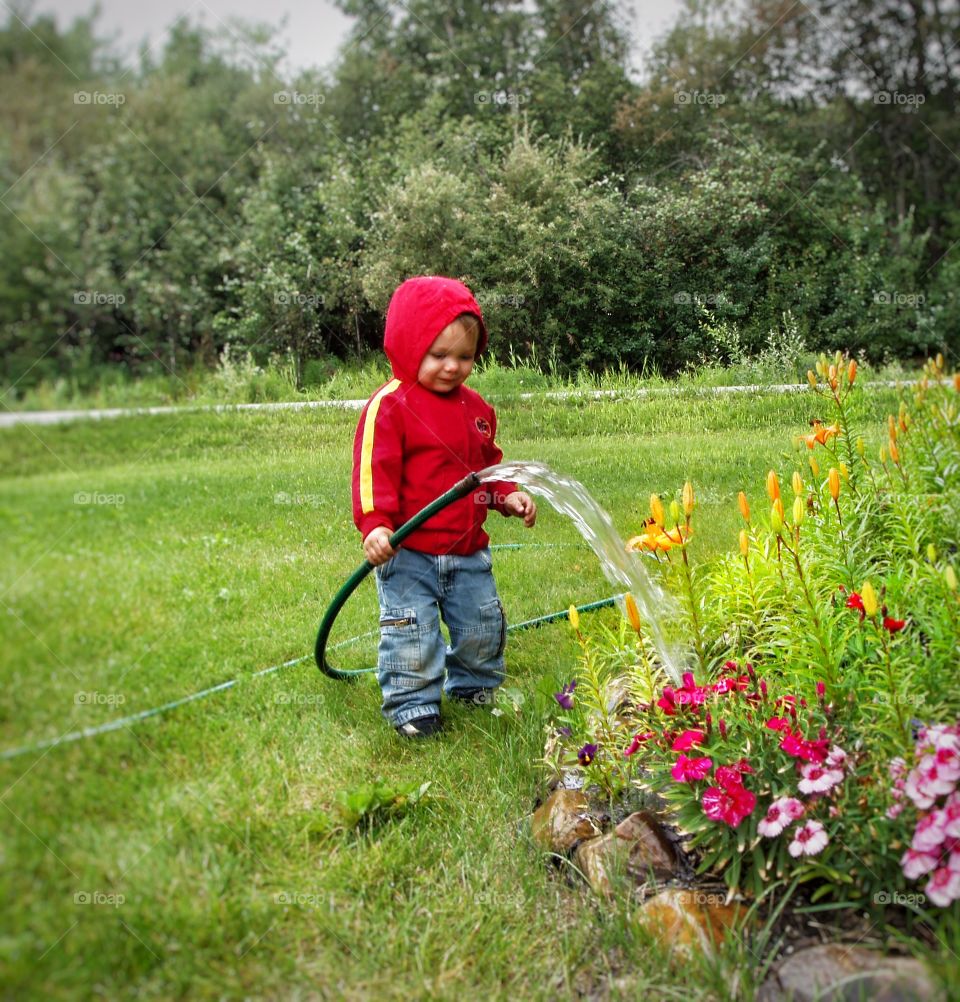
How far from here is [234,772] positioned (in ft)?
8.07

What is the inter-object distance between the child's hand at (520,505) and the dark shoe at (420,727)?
741 mm

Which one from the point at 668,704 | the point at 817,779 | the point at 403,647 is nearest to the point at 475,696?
the point at 403,647

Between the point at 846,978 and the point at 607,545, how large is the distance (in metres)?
2.04

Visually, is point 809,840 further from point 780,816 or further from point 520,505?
point 520,505

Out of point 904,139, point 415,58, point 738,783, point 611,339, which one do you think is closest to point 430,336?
point 611,339

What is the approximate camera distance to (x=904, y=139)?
12.8ft

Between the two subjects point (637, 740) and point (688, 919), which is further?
point (637, 740)

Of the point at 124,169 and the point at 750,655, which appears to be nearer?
the point at 124,169

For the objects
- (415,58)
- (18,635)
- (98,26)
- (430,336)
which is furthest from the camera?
(415,58)

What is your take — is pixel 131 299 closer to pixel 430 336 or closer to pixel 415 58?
pixel 430 336

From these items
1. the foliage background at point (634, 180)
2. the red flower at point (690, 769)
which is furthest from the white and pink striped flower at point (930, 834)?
the foliage background at point (634, 180)

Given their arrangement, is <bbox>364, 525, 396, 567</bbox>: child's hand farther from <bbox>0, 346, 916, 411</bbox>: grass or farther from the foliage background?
the foliage background

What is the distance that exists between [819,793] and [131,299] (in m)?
1.97

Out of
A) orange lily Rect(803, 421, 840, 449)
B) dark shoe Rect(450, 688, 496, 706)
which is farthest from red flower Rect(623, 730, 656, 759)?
orange lily Rect(803, 421, 840, 449)
